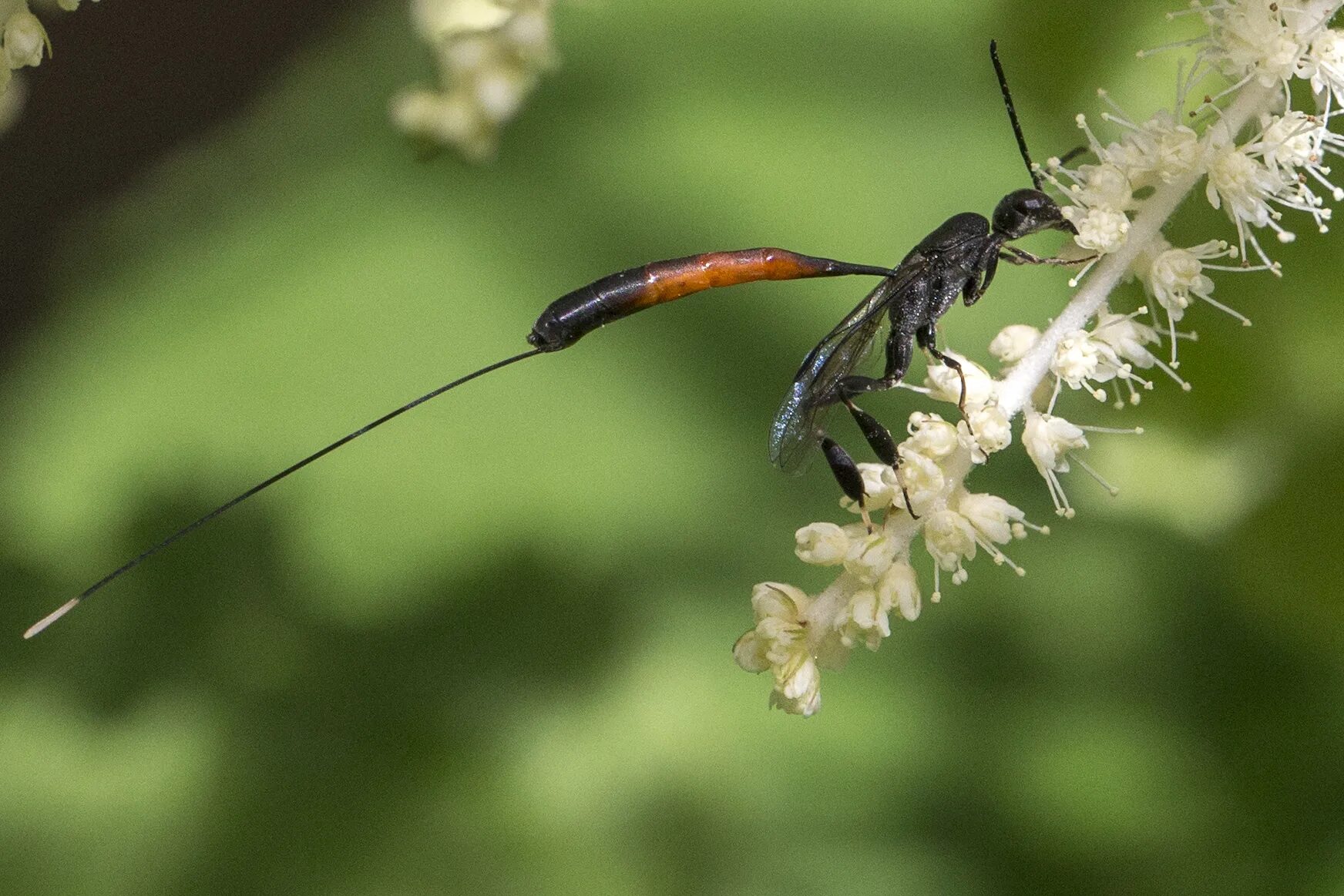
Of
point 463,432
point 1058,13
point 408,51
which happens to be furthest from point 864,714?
point 408,51

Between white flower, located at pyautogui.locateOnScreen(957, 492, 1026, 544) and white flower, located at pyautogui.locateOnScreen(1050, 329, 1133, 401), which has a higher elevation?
white flower, located at pyautogui.locateOnScreen(1050, 329, 1133, 401)

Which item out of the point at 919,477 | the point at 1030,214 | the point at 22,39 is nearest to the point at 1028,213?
the point at 1030,214

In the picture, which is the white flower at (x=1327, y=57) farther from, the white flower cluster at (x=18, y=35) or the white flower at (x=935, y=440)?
the white flower cluster at (x=18, y=35)

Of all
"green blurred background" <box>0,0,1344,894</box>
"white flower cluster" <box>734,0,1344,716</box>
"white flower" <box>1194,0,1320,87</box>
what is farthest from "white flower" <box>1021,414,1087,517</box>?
"green blurred background" <box>0,0,1344,894</box>

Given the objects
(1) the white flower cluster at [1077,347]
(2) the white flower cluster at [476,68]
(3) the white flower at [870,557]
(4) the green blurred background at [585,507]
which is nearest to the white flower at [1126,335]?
(1) the white flower cluster at [1077,347]

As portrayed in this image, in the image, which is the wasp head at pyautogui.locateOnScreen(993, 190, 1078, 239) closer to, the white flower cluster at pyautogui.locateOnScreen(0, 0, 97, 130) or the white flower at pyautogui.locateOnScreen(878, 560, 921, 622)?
the white flower at pyautogui.locateOnScreen(878, 560, 921, 622)

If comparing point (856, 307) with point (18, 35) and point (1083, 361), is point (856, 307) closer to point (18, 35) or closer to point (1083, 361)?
point (1083, 361)

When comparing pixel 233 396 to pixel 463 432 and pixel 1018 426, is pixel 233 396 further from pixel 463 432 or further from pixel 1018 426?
pixel 1018 426

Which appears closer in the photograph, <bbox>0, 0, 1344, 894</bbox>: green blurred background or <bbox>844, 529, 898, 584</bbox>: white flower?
<bbox>844, 529, 898, 584</bbox>: white flower
